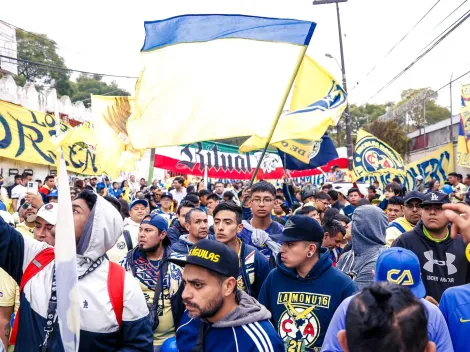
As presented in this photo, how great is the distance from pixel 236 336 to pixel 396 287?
0.97 metres

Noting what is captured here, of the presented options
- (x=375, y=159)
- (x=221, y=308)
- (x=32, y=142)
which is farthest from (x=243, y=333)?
(x=32, y=142)

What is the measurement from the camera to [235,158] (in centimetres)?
1714

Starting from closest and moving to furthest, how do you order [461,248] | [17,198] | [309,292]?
[309,292] < [461,248] < [17,198]

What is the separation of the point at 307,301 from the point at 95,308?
135 cm

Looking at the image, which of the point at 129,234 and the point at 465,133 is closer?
the point at 129,234

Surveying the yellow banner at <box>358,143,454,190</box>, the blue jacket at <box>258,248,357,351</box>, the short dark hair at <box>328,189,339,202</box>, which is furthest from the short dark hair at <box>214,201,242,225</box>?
the yellow banner at <box>358,143,454,190</box>

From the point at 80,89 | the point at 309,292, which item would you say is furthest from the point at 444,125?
the point at 80,89

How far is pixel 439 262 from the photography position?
4625 mm

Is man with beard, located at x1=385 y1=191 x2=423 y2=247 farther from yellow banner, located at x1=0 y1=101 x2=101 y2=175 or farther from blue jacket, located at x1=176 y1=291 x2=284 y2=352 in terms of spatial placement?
yellow banner, located at x1=0 y1=101 x2=101 y2=175

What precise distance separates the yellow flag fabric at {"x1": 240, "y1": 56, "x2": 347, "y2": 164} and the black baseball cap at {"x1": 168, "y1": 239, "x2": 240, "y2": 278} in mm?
5115

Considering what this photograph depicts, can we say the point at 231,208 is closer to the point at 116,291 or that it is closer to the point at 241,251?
the point at 241,251

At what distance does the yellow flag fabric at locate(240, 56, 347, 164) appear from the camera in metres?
8.04

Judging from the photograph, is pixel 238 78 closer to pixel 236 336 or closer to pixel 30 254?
pixel 30 254

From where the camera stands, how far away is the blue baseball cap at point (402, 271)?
3.00 metres
